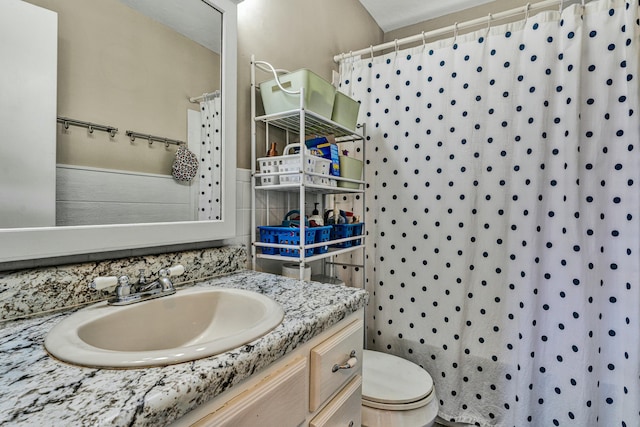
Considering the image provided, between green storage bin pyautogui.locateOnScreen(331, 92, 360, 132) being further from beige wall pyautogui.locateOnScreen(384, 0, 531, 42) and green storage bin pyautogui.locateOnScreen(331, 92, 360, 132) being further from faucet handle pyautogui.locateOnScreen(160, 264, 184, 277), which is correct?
beige wall pyautogui.locateOnScreen(384, 0, 531, 42)

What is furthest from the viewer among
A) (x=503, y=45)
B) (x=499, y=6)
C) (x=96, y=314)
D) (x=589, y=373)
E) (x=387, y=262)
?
(x=499, y=6)

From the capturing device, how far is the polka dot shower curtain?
4.15 feet

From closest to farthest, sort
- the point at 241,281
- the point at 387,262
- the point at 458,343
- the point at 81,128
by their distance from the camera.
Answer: the point at 81,128, the point at 241,281, the point at 458,343, the point at 387,262

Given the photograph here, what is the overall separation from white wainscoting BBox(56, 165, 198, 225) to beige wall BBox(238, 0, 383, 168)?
12.5 inches

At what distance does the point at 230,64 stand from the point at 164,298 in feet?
2.68

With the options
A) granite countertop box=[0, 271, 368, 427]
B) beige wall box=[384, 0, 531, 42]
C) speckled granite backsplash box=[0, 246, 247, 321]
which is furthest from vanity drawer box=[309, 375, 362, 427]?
beige wall box=[384, 0, 531, 42]

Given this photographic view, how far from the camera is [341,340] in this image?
80cm

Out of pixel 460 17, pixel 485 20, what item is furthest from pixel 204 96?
pixel 460 17

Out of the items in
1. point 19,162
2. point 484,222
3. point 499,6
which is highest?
point 499,6

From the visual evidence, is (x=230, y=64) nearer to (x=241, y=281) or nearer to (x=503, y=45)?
(x=241, y=281)

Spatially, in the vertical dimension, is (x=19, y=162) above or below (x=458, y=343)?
above

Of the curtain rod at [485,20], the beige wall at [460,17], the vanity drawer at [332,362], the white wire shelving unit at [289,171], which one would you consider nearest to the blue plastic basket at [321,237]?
the white wire shelving unit at [289,171]

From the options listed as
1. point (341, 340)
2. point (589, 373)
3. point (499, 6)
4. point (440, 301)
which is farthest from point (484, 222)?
point (499, 6)

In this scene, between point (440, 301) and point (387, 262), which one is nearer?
point (440, 301)
